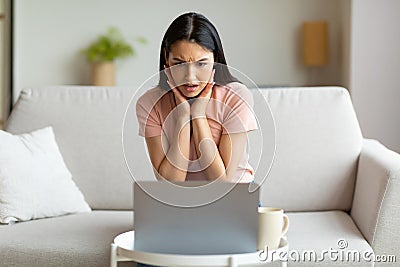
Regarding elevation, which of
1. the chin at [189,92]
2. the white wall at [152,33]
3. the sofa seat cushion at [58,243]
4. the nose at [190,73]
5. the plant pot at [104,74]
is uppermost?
the white wall at [152,33]

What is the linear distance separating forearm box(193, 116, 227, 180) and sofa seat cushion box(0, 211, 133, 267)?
61 cm

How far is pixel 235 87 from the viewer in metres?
2.04

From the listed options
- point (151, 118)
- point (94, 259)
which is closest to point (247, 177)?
point (151, 118)

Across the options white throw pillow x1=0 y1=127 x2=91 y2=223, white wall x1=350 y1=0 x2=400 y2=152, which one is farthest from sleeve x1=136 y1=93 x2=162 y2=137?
white wall x1=350 y1=0 x2=400 y2=152

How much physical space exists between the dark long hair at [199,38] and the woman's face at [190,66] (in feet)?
0.06

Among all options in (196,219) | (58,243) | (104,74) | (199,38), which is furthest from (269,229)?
(104,74)

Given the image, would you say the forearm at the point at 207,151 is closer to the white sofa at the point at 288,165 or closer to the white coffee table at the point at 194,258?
the white coffee table at the point at 194,258

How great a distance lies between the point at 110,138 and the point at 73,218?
1.33ft

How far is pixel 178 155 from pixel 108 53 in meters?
3.53

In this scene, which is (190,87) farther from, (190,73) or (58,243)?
(58,243)

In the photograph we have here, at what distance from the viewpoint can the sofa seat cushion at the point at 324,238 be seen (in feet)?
7.78

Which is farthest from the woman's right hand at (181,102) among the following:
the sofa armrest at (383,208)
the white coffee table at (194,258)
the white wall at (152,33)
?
the white wall at (152,33)

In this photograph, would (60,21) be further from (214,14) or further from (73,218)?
(73,218)

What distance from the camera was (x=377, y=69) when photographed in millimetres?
4656
